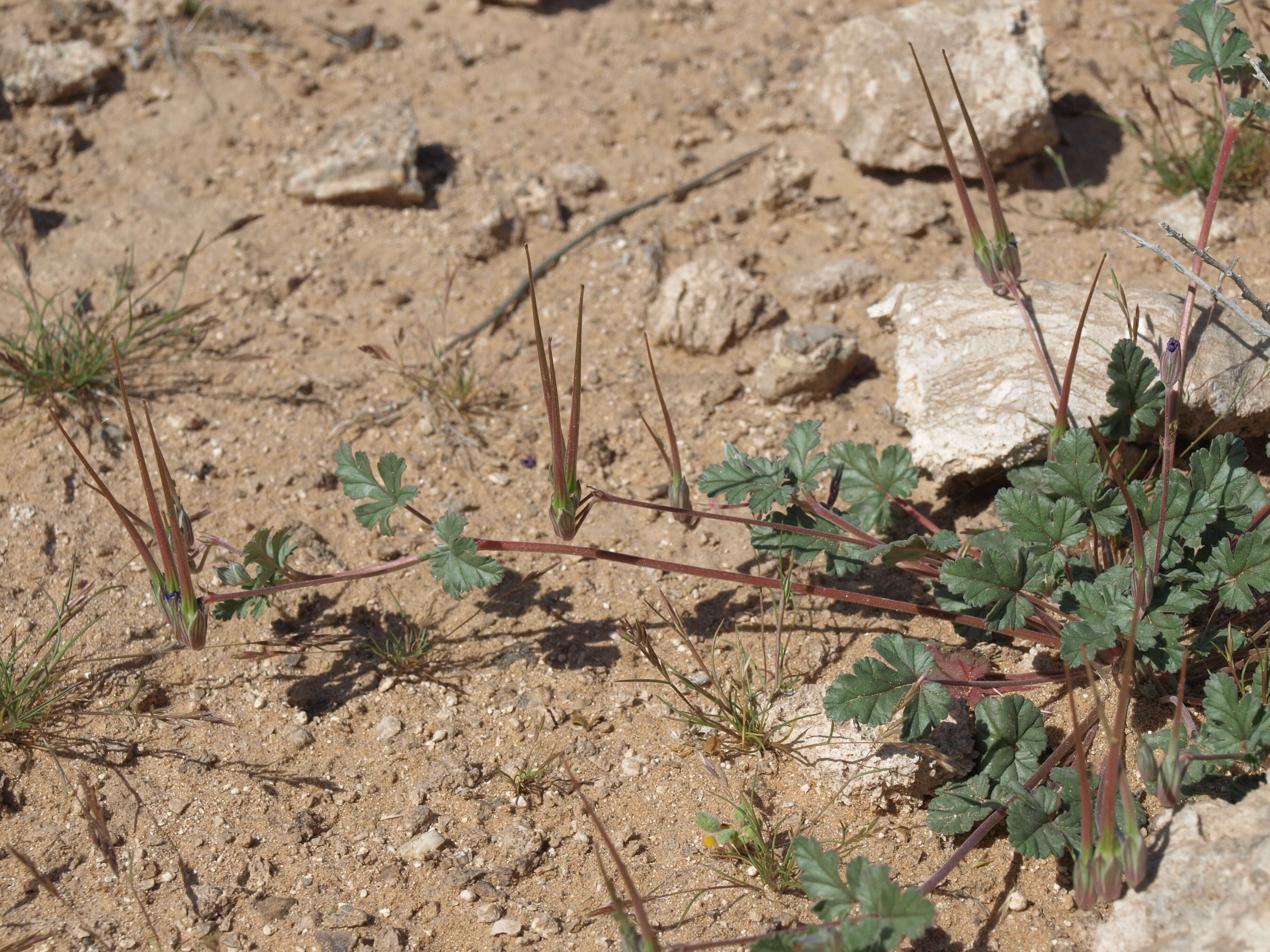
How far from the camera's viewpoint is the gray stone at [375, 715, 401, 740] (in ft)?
9.87

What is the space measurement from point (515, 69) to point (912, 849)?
4.06 metres

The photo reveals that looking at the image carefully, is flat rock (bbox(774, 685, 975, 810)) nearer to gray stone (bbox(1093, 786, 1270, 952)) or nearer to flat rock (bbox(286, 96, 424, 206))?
gray stone (bbox(1093, 786, 1270, 952))

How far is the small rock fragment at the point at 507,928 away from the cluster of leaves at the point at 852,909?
2.30 feet

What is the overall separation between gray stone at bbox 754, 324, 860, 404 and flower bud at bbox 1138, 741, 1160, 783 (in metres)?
1.82

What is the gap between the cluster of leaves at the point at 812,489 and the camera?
2.98 m

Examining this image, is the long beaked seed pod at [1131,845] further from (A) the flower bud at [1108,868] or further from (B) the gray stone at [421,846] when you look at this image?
(B) the gray stone at [421,846]

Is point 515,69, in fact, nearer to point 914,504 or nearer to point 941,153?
point 941,153

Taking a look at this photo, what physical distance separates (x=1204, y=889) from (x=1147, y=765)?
278mm

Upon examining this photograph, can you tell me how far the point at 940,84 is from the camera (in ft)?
14.6

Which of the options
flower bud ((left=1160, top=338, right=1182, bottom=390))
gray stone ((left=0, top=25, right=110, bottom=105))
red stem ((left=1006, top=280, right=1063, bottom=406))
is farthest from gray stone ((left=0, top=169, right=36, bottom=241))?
flower bud ((left=1160, top=338, right=1182, bottom=390))

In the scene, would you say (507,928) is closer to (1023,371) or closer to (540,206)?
(1023,371)

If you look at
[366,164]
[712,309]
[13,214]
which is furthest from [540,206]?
[13,214]

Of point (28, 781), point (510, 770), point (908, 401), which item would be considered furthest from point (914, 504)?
point (28, 781)

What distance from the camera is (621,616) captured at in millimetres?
3309
